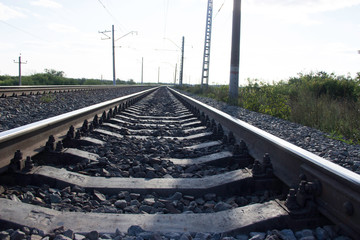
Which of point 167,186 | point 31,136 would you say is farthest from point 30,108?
point 167,186

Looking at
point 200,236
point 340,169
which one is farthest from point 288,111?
point 200,236

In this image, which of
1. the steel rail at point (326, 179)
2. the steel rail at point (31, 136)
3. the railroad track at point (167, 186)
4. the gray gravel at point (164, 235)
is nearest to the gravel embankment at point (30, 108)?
the steel rail at point (31, 136)

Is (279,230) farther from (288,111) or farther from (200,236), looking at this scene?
(288,111)

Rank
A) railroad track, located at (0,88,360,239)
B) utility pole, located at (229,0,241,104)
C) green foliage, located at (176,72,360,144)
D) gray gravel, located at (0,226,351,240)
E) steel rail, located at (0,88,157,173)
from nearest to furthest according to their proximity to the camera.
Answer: gray gravel, located at (0,226,351,240)
railroad track, located at (0,88,360,239)
steel rail, located at (0,88,157,173)
green foliage, located at (176,72,360,144)
utility pole, located at (229,0,241,104)

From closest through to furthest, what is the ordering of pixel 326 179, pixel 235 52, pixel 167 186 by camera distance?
pixel 326 179
pixel 167 186
pixel 235 52

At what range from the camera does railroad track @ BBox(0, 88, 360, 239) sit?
1.71 m

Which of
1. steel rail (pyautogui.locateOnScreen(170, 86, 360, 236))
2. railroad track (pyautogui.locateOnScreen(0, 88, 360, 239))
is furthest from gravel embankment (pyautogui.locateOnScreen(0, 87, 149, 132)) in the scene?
steel rail (pyautogui.locateOnScreen(170, 86, 360, 236))

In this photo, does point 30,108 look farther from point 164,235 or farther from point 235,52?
point 235,52

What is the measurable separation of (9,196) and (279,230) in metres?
1.75

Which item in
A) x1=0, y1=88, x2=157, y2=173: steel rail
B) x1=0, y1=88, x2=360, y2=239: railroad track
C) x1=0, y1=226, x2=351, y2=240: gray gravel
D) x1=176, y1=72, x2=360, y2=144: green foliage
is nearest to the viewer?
x1=0, y1=226, x2=351, y2=240: gray gravel

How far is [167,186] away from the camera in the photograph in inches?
94.8

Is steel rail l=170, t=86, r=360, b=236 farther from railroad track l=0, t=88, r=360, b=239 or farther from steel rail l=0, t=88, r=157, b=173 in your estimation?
steel rail l=0, t=88, r=157, b=173

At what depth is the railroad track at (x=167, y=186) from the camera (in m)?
1.71

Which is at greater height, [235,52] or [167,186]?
[235,52]
